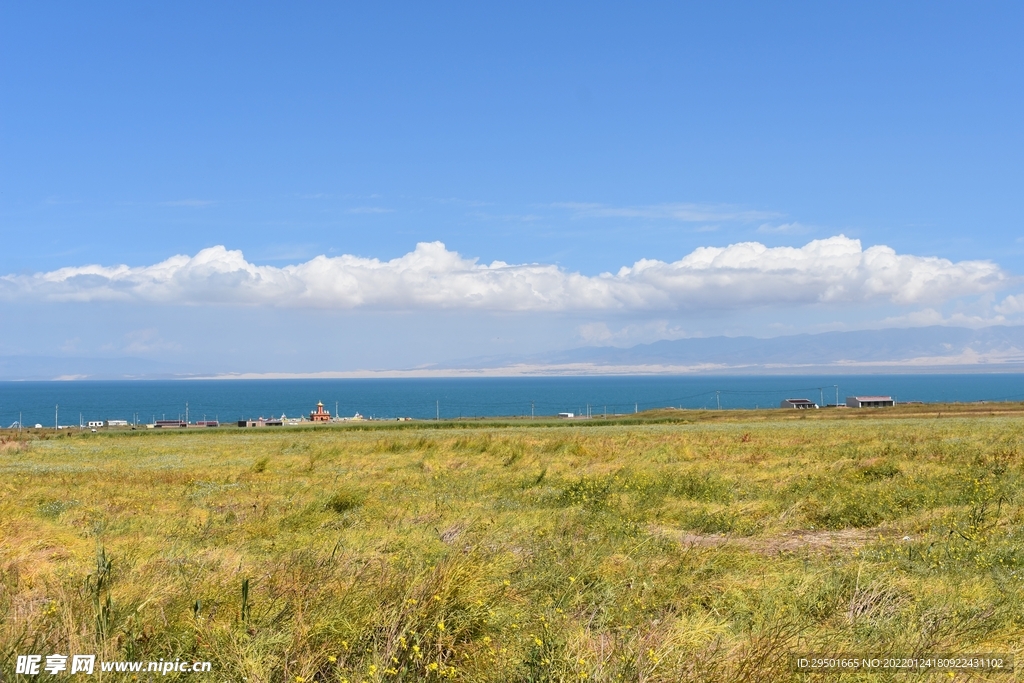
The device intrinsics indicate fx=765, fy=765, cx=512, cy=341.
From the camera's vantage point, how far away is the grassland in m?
6.75

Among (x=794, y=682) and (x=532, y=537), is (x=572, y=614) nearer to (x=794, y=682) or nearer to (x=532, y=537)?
(x=794, y=682)

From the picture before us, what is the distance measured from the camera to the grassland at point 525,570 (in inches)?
266

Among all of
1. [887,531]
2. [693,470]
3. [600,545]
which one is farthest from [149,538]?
[693,470]

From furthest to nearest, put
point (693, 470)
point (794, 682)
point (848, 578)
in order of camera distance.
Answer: point (693, 470) → point (848, 578) → point (794, 682)

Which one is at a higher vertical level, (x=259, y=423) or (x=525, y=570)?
(x=525, y=570)

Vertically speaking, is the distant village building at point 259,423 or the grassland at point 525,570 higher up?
the grassland at point 525,570

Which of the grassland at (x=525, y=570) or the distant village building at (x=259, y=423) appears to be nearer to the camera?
the grassland at (x=525, y=570)

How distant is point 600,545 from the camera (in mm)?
12688

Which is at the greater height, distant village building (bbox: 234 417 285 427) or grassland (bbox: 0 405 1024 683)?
grassland (bbox: 0 405 1024 683)

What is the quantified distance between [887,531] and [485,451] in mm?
20659

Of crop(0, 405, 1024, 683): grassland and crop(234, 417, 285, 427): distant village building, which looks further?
crop(234, 417, 285, 427): distant village building

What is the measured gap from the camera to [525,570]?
10.2 metres

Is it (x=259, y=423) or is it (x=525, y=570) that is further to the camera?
(x=259, y=423)

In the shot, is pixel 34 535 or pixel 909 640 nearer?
pixel 909 640
